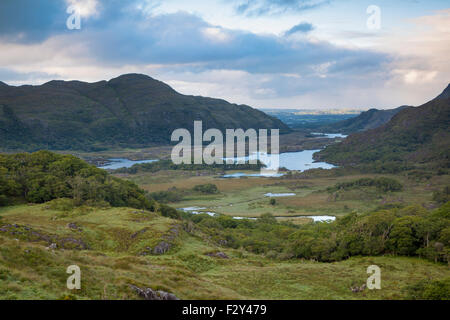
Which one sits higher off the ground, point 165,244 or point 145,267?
point 145,267

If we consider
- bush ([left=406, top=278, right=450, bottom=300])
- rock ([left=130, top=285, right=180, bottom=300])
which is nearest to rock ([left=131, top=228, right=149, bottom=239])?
rock ([left=130, top=285, right=180, bottom=300])

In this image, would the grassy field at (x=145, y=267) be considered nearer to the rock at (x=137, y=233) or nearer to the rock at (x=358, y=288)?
the rock at (x=137, y=233)

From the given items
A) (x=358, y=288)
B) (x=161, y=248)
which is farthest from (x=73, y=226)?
(x=358, y=288)

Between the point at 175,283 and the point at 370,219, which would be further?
the point at 370,219

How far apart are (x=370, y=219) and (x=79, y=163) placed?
55.0 metres

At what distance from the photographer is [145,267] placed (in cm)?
3122

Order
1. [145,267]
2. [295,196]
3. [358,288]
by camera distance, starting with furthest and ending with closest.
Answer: [295,196], [358,288], [145,267]

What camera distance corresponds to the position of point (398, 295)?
1231 inches

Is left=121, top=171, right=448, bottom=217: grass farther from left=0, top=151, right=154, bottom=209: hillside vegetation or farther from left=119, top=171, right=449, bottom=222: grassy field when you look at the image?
left=0, top=151, right=154, bottom=209: hillside vegetation

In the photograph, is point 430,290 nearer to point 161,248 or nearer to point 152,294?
point 152,294

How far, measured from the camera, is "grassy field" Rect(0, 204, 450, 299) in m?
23.8

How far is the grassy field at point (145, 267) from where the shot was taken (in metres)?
23.8
